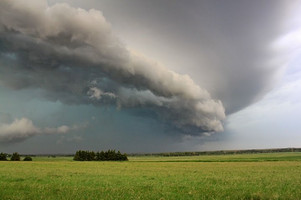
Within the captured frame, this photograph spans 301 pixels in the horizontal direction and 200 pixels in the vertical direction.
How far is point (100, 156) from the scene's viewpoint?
138875 mm

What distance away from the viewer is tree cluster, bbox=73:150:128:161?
134 m

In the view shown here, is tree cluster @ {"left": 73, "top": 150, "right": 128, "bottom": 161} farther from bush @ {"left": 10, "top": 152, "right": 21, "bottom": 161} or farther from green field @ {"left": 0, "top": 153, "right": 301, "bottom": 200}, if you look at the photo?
green field @ {"left": 0, "top": 153, "right": 301, "bottom": 200}

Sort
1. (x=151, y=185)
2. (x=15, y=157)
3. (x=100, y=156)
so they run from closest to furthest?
(x=151, y=185)
(x=15, y=157)
(x=100, y=156)

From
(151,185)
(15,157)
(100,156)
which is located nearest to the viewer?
(151,185)

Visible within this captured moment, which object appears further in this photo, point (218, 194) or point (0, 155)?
point (0, 155)

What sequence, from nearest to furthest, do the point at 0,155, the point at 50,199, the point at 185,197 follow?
1. the point at 50,199
2. the point at 185,197
3. the point at 0,155

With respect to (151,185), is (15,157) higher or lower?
higher

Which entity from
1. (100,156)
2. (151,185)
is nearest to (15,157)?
(100,156)

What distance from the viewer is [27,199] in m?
16.5

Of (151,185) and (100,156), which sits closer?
(151,185)

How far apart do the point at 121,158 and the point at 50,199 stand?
12243 cm

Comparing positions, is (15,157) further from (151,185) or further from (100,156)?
(151,185)

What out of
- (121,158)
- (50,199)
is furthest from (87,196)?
(121,158)

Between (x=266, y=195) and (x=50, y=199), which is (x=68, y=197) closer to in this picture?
(x=50, y=199)
